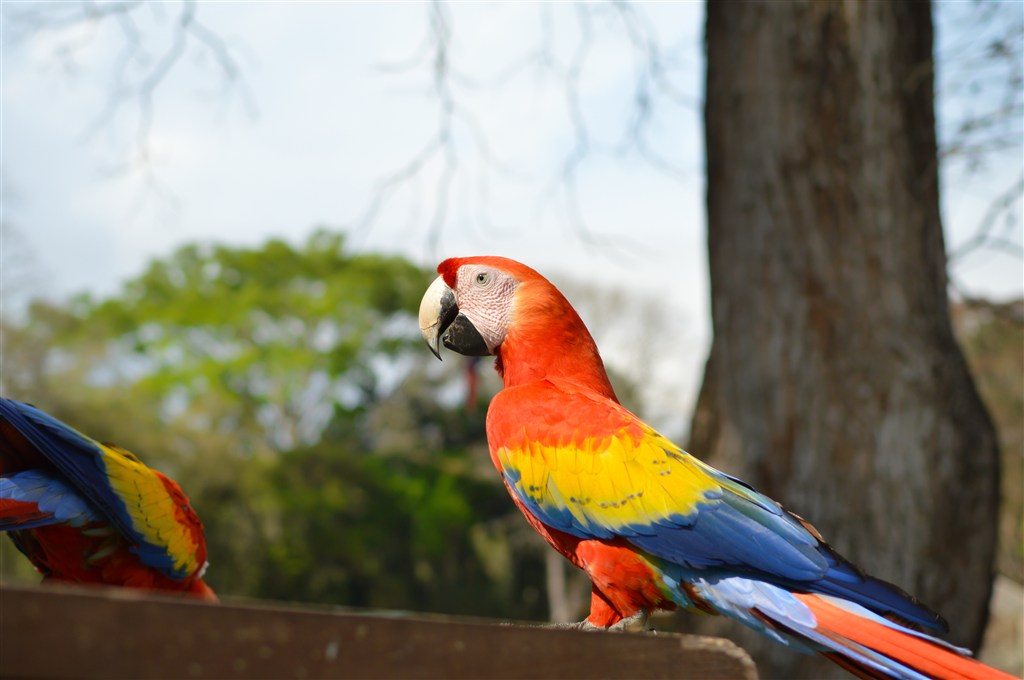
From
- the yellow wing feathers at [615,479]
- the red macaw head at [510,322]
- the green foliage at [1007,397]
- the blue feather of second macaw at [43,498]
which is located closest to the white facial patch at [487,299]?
Answer: the red macaw head at [510,322]

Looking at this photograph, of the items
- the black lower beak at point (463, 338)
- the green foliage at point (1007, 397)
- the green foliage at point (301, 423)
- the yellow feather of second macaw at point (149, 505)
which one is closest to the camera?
the yellow feather of second macaw at point (149, 505)

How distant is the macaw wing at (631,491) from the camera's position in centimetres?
158

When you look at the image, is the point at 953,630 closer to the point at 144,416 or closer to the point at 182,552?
the point at 182,552

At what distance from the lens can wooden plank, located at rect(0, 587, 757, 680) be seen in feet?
2.25

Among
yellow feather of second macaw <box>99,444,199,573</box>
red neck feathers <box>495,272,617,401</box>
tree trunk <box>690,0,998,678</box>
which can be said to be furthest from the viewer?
tree trunk <box>690,0,998,678</box>

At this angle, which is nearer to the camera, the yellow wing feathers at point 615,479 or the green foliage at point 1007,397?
the yellow wing feathers at point 615,479

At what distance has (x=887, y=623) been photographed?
141cm

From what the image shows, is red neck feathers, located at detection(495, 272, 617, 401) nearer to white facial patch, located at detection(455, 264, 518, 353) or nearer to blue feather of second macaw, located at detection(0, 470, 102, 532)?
white facial patch, located at detection(455, 264, 518, 353)

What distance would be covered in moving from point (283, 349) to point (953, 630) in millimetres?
17921

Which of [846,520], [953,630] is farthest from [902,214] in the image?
[953,630]

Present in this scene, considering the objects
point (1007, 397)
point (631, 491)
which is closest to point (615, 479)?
point (631, 491)

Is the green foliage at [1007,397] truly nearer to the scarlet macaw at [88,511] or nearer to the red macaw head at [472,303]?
the red macaw head at [472,303]

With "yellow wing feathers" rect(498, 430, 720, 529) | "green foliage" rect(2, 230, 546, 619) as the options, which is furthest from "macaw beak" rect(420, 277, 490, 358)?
→ "green foliage" rect(2, 230, 546, 619)

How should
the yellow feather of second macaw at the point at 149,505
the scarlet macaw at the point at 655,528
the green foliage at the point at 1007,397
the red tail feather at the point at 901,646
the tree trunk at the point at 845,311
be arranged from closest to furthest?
the red tail feather at the point at 901,646 < the scarlet macaw at the point at 655,528 < the yellow feather of second macaw at the point at 149,505 < the tree trunk at the point at 845,311 < the green foliage at the point at 1007,397
